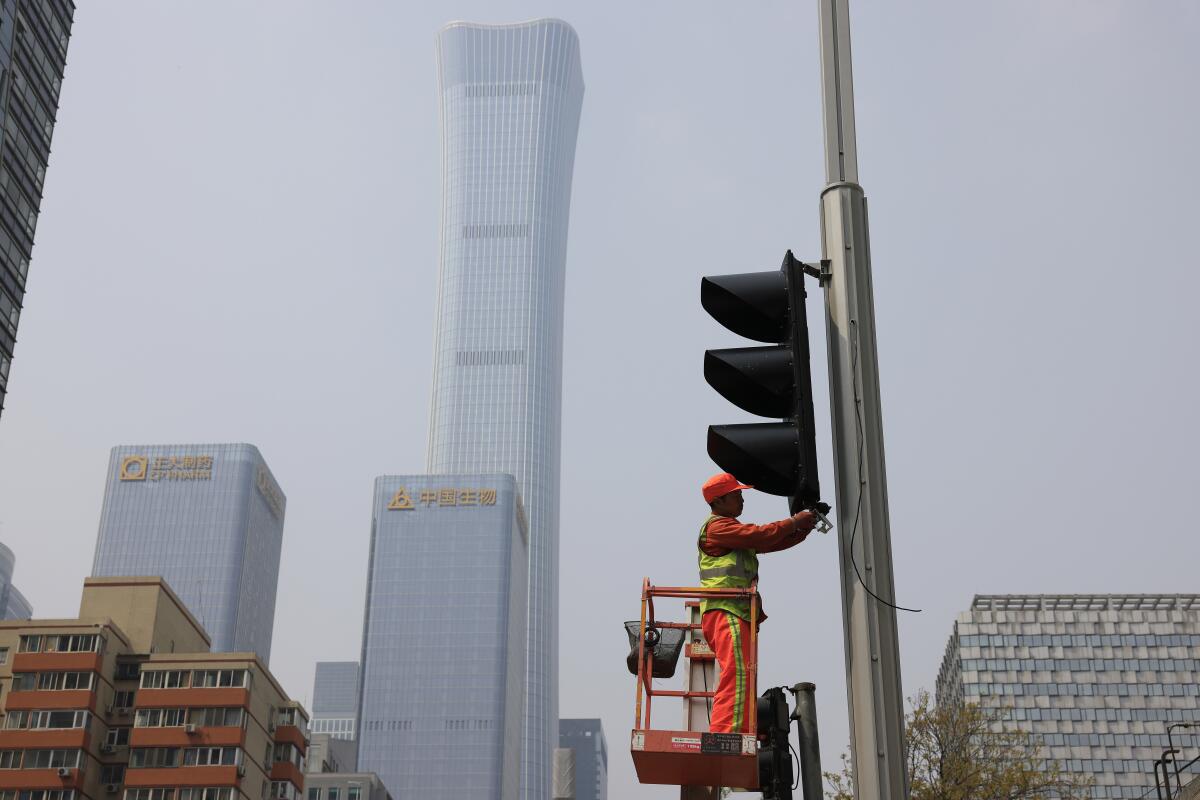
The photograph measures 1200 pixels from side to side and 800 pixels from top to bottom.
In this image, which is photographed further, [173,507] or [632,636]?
[173,507]

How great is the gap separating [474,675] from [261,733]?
101307 mm

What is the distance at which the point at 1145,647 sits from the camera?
13200 cm

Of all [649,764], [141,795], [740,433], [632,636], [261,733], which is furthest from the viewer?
[261,733]

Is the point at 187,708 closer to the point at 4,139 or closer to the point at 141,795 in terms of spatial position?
the point at 141,795

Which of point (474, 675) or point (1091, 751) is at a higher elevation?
point (474, 675)

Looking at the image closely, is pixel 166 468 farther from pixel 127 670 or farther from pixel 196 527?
pixel 127 670

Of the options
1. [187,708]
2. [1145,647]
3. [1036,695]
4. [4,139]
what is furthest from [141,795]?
[1145,647]

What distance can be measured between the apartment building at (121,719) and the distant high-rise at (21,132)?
26365 mm

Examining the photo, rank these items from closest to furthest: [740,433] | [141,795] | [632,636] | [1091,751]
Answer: [740,433] < [632,636] < [141,795] < [1091,751]

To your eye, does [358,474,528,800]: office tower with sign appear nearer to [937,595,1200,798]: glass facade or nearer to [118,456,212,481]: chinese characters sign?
[118,456,212,481]: chinese characters sign

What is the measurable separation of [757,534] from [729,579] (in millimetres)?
608

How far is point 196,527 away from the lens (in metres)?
186

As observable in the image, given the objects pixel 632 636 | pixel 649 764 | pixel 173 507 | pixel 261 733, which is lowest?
pixel 649 764

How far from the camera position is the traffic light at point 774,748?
7000 millimetres
